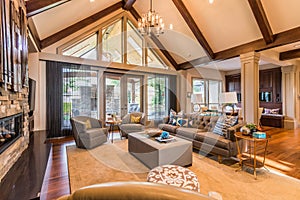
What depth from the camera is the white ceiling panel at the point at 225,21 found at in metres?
4.19

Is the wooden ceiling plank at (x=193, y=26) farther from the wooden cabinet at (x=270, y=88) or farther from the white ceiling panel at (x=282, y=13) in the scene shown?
the wooden cabinet at (x=270, y=88)

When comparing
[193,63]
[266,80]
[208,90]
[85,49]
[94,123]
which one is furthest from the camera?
[208,90]

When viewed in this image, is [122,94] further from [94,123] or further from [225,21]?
[225,21]

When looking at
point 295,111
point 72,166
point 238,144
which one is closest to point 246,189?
point 238,144

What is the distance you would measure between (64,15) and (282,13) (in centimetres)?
535

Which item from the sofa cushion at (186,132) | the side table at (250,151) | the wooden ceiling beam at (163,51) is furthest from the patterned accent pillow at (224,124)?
the wooden ceiling beam at (163,51)

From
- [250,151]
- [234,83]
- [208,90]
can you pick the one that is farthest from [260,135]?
[234,83]

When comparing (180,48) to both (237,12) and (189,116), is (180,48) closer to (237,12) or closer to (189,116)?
(237,12)

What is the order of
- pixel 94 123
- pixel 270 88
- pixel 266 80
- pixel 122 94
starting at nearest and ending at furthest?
pixel 94 123 < pixel 122 94 < pixel 270 88 < pixel 266 80

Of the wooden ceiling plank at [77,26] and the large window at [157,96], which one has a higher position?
the wooden ceiling plank at [77,26]

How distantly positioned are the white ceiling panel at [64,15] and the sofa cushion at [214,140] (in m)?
4.43

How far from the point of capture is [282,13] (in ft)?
12.4

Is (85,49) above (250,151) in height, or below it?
above

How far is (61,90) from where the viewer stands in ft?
16.6
